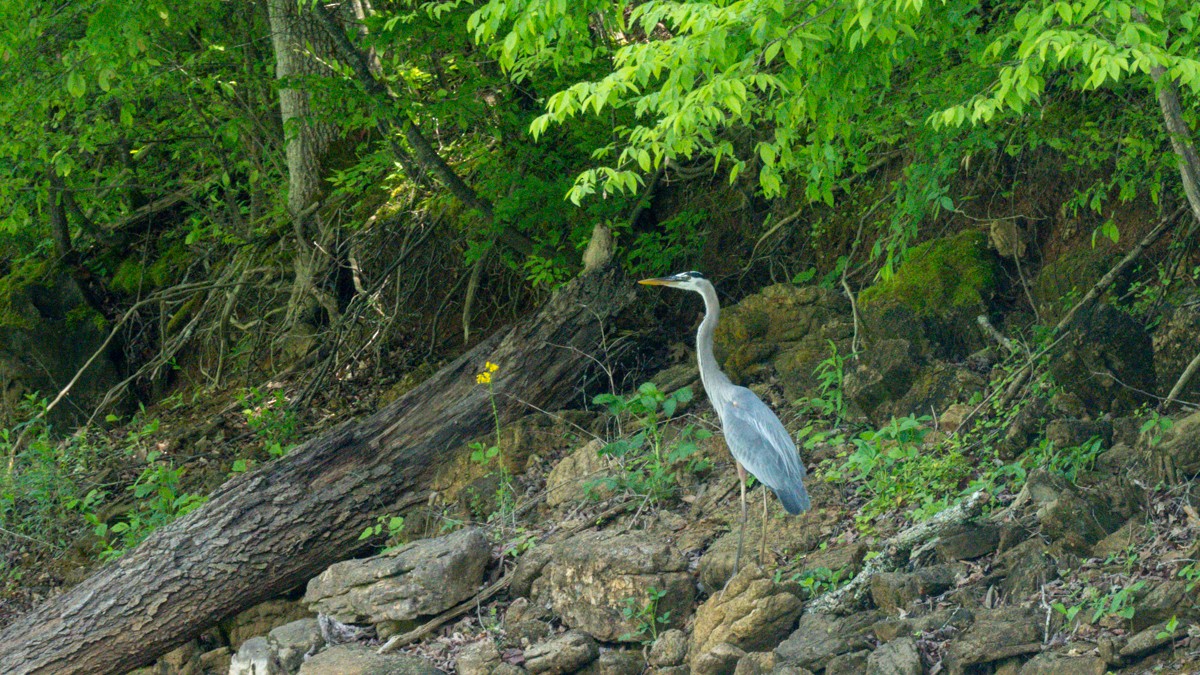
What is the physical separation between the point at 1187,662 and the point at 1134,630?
0.95ft

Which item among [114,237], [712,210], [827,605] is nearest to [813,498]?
[827,605]

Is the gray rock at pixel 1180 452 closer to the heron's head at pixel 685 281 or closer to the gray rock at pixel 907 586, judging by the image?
the gray rock at pixel 907 586

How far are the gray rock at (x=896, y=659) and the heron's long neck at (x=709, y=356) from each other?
1.95 metres

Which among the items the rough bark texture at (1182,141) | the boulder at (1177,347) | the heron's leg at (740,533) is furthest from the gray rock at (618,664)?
the rough bark texture at (1182,141)

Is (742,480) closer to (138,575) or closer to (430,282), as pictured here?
(138,575)

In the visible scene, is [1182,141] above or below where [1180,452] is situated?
above

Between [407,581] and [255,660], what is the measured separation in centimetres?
95

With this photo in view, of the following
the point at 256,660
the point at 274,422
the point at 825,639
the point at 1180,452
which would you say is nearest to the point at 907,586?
the point at 825,639

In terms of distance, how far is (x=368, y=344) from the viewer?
10.3 meters

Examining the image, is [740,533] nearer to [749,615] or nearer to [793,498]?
[793,498]

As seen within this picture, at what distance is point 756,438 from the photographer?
6027 millimetres

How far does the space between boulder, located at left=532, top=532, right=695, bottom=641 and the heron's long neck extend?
92 cm

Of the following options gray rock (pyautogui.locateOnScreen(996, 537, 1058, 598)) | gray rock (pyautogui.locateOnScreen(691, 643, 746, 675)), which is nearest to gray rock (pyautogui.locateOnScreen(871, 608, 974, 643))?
gray rock (pyautogui.locateOnScreen(996, 537, 1058, 598))

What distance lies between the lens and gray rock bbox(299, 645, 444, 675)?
5.80 meters
